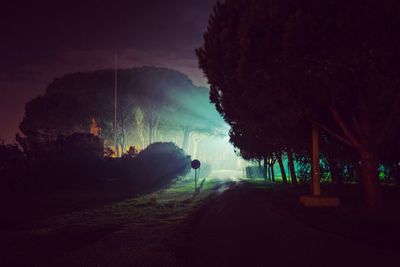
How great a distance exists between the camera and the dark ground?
265 inches

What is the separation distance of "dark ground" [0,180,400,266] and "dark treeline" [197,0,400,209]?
3407 mm

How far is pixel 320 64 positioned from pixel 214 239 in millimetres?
6989

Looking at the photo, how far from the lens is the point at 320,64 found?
38.9ft

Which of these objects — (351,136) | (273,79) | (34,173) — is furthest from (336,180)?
(34,173)

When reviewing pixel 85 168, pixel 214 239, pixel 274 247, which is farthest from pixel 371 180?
pixel 85 168

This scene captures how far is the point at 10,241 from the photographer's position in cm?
907

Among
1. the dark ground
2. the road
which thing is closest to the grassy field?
the dark ground

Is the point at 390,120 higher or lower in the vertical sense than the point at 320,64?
lower

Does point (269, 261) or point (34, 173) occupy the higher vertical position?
point (34, 173)

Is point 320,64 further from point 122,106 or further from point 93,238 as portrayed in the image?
point 122,106

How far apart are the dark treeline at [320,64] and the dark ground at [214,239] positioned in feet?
11.2

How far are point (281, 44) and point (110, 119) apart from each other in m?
37.3

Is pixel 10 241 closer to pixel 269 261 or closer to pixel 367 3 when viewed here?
pixel 269 261

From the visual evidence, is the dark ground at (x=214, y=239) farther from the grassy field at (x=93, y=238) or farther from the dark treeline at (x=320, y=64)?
the dark treeline at (x=320, y=64)
